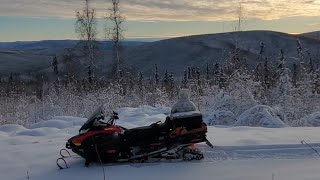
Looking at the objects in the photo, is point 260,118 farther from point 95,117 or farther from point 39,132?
point 95,117

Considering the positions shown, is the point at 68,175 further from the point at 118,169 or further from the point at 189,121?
the point at 189,121

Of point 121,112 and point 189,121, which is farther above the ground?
point 189,121

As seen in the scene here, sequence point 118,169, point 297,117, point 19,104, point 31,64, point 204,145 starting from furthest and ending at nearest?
point 31,64 < point 19,104 < point 297,117 < point 204,145 < point 118,169

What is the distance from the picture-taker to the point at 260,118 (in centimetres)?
1082

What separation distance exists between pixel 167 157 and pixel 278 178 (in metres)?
1.89

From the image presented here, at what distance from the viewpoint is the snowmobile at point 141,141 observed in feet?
21.3

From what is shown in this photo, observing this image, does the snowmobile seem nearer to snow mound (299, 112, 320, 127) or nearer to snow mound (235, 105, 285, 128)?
snow mound (235, 105, 285, 128)

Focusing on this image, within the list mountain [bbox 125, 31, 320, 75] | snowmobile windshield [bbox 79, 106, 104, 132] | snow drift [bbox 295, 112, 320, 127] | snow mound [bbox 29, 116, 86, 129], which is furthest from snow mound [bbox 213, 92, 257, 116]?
mountain [bbox 125, 31, 320, 75]

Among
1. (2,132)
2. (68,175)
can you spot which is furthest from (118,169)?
(2,132)

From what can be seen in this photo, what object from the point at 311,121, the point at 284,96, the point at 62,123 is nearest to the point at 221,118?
the point at 311,121

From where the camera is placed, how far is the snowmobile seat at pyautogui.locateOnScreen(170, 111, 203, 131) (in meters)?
6.54

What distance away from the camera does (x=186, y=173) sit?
5.80 metres

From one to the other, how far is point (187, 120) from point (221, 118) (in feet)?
17.0

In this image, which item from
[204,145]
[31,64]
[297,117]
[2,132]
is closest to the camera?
[204,145]
